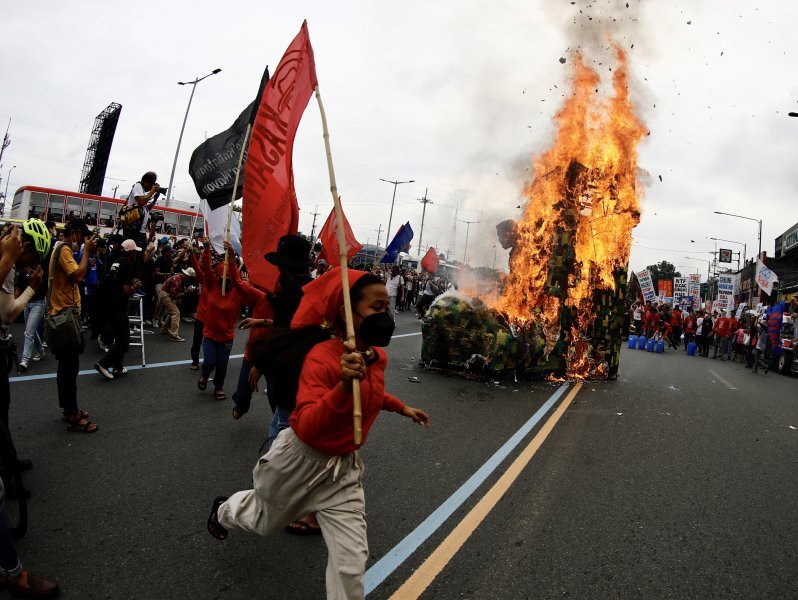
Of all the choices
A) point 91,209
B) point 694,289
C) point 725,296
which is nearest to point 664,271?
point 694,289

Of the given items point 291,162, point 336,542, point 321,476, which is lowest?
point 336,542

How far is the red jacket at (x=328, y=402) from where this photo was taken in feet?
7.29

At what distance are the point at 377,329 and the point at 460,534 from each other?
1995 millimetres

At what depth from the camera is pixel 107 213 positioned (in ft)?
86.5

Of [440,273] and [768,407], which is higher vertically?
[440,273]

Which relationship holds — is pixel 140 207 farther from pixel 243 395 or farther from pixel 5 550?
pixel 5 550

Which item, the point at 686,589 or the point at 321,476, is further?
the point at 686,589

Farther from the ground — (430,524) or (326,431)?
(326,431)

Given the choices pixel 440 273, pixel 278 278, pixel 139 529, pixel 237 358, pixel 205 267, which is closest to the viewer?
pixel 139 529

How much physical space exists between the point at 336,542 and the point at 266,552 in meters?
1.20

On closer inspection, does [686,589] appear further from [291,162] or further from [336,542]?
[291,162]

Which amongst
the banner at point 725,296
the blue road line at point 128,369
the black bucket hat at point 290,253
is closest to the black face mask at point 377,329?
the black bucket hat at point 290,253

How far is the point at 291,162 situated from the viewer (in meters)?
4.59

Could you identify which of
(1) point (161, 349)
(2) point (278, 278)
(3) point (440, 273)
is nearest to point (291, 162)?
(2) point (278, 278)
